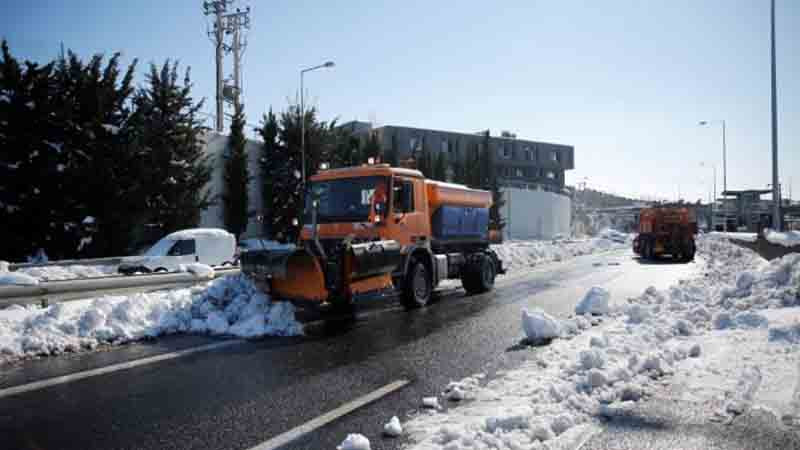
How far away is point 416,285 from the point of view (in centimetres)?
1062

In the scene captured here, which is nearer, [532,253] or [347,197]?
[347,197]

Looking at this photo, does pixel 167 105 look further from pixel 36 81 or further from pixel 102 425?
pixel 102 425

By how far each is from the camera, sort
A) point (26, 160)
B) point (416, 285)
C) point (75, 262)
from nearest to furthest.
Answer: point (416, 285) → point (75, 262) → point (26, 160)

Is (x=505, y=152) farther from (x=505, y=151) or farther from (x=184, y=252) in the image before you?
(x=184, y=252)

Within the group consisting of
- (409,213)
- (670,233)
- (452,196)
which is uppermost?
(452,196)

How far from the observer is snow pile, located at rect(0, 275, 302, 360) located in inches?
272

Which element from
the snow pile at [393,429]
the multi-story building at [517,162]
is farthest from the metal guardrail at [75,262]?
the multi-story building at [517,162]

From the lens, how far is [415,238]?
1054 centimetres

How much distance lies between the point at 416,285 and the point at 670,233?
67.0 feet

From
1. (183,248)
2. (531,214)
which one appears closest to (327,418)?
(183,248)

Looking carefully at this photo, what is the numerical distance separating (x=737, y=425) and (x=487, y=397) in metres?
1.94

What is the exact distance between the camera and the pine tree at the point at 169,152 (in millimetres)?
24006

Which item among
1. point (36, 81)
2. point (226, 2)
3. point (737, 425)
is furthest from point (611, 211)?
point (737, 425)

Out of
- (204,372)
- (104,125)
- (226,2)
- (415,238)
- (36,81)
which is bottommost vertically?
(204,372)
